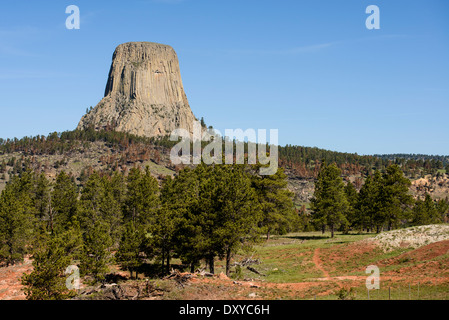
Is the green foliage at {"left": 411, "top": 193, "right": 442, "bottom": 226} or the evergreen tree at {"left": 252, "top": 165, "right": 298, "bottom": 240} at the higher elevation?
the evergreen tree at {"left": 252, "top": 165, "right": 298, "bottom": 240}

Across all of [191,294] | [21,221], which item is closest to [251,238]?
[191,294]

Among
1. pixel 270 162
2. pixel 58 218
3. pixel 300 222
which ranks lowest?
pixel 300 222

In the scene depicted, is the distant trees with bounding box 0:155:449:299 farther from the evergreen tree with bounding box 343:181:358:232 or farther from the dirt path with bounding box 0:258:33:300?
the dirt path with bounding box 0:258:33:300

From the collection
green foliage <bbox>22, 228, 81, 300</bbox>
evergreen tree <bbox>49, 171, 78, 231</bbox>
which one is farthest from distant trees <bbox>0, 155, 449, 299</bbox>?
evergreen tree <bbox>49, 171, 78, 231</bbox>

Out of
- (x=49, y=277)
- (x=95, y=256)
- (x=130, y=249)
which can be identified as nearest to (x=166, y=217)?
(x=130, y=249)

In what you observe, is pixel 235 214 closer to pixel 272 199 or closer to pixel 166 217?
pixel 166 217

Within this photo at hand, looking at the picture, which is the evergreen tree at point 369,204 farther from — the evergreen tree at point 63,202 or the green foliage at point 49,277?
the evergreen tree at point 63,202

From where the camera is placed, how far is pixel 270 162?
63.5 m

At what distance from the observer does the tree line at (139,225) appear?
119ft

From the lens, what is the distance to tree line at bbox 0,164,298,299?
36331mm

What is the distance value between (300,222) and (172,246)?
82.0m

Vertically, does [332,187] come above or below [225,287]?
above
